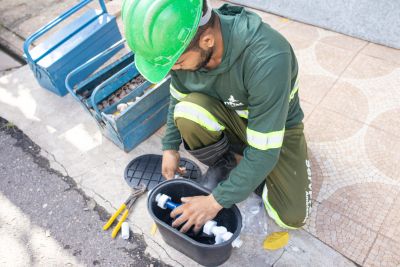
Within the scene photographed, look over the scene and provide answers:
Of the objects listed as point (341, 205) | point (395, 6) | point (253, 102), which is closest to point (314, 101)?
point (341, 205)

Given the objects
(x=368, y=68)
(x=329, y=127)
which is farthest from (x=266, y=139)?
(x=368, y=68)

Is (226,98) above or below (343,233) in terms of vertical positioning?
above

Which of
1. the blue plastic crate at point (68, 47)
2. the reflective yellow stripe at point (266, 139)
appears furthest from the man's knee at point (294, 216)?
the blue plastic crate at point (68, 47)

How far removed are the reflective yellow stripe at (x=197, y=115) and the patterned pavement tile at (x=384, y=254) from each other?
1.10 meters

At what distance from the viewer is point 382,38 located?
10.1ft

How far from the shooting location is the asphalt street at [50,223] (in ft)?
6.50

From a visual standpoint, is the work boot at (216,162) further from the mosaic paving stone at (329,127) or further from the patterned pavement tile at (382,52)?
the patterned pavement tile at (382,52)

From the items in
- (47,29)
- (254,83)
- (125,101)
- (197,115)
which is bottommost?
(125,101)

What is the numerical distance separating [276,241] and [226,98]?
Result: 0.87m

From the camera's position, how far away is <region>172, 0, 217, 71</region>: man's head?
4.57 feet

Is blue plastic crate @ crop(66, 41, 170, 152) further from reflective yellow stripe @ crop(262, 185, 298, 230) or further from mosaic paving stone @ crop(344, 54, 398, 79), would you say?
mosaic paving stone @ crop(344, 54, 398, 79)

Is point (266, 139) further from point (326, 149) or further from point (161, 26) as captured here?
point (326, 149)

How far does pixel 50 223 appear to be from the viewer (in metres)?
2.17

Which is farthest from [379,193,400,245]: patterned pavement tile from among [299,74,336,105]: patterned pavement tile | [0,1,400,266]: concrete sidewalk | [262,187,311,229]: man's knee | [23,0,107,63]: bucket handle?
[23,0,107,63]: bucket handle
